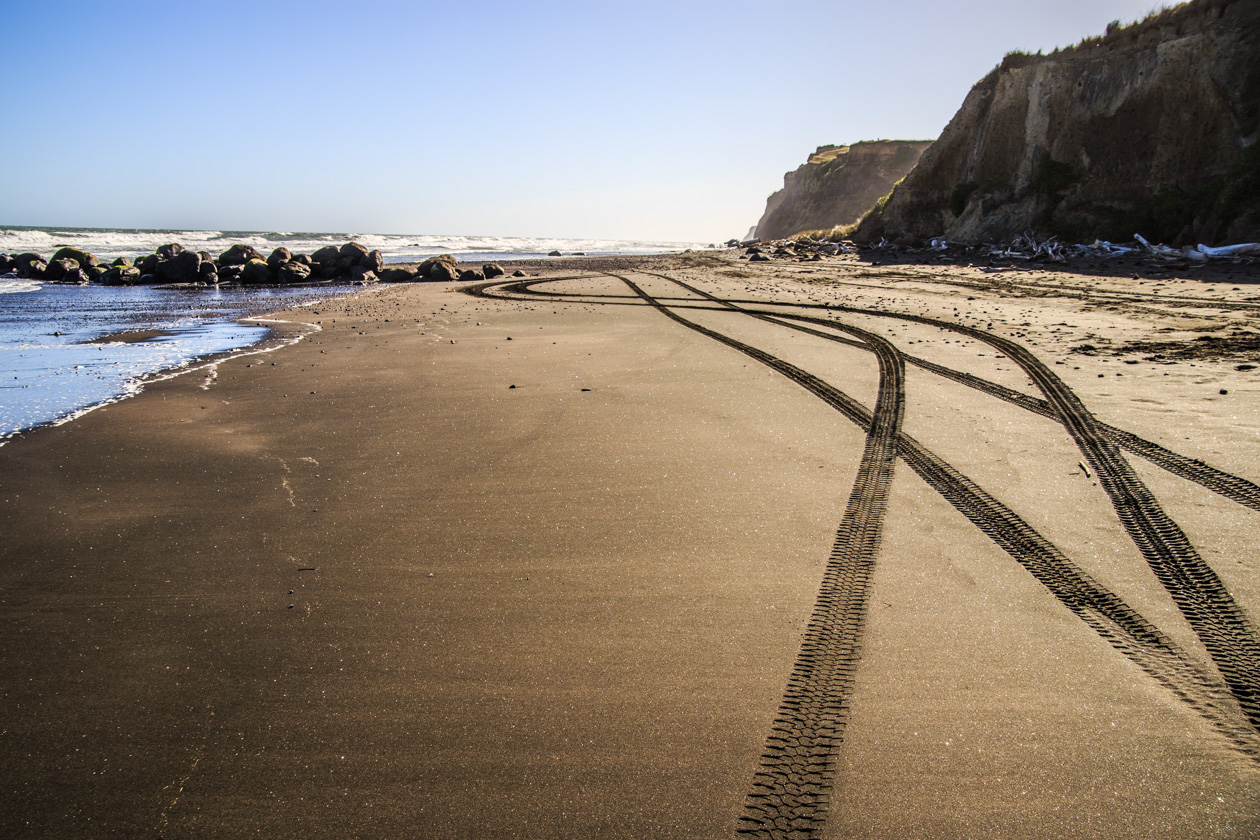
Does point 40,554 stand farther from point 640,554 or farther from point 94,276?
point 94,276

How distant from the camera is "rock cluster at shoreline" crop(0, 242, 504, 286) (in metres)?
23.6

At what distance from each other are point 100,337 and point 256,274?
1407cm

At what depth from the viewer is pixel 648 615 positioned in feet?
9.07

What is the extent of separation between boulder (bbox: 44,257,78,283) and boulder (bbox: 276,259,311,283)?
26.8 feet

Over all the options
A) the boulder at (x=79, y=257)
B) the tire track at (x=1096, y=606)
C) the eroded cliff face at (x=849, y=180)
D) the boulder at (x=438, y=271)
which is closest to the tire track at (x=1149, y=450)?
the tire track at (x=1096, y=606)

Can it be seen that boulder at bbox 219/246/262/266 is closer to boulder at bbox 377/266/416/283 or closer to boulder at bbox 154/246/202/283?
boulder at bbox 154/246/202/283

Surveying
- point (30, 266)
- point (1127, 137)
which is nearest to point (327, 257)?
point (30, 266)

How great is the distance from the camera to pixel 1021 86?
2458cm

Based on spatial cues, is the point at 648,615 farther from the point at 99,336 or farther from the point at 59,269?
the point at 59,269

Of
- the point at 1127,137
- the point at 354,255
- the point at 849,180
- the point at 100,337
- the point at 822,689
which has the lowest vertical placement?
the point at 822,689

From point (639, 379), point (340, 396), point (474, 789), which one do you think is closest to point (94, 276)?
point (340, 396)

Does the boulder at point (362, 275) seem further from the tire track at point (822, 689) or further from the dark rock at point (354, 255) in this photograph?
the tire track at point (822, 689)

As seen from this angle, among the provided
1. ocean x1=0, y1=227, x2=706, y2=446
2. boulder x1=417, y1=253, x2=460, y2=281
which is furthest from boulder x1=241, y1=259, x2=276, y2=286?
boulder x1=417, y1=253, x2=460, y2=281

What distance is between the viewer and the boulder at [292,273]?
23.5m
